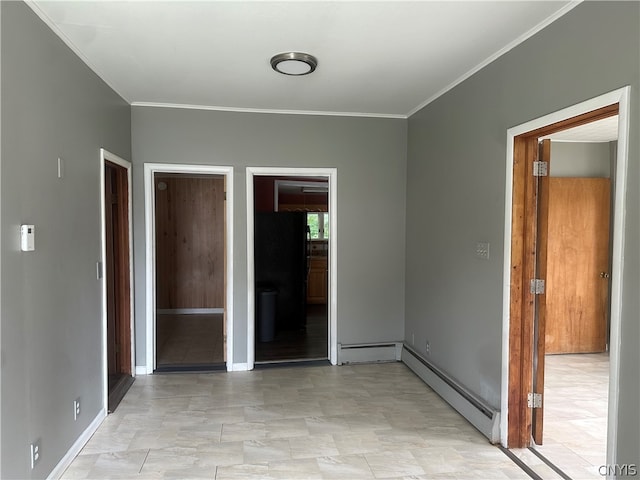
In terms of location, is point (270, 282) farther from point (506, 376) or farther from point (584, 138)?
point (584, 138)

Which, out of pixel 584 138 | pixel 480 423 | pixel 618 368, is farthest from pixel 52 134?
pixel 584 138

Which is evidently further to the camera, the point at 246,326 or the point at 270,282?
the point at 270,282

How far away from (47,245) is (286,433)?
1.95 metres

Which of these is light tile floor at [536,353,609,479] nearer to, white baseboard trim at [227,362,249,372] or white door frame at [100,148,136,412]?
white baseboard trim at [227,362,249,372]

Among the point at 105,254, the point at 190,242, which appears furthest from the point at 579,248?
the point at 190,242

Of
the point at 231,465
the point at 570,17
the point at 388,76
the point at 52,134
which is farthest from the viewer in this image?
the point at 388,76

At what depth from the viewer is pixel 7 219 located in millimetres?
1881

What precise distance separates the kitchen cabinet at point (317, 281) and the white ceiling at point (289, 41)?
13.4 ft

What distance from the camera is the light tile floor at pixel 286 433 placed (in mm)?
2496

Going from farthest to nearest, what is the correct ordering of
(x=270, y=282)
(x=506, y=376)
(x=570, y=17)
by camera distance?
1. (x=270, y=282)
2. (x=506, y=376)
3. (x=570, y=17)

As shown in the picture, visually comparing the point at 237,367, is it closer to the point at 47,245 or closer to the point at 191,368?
the point at 191,368

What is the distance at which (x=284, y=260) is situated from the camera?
582 centimetres

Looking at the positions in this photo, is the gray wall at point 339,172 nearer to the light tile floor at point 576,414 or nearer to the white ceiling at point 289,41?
the white ceiling at point 289,41

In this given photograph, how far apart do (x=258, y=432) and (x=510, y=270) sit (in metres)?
2.05
